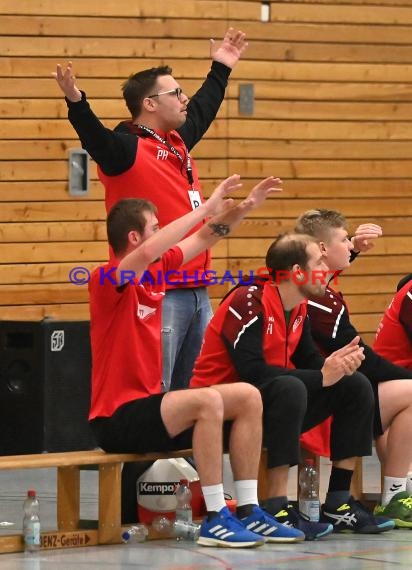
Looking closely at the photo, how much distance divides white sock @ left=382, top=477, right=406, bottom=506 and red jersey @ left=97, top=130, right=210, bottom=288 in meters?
1.21

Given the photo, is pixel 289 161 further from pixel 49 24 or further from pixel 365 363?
pixel 365 363

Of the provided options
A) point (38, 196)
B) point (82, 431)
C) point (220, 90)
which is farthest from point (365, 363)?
point (38, 196)

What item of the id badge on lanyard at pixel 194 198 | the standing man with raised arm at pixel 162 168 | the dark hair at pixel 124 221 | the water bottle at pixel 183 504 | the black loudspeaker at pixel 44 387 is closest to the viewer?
the dark hair at pixel 124 221

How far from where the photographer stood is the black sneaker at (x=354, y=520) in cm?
558

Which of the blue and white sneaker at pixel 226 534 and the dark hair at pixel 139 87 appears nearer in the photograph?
the blue and white sneaker at pixel 226 534

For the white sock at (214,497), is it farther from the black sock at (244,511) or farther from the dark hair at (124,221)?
the dark hair at (124,221)

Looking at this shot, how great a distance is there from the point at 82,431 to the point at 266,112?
2.94 meters

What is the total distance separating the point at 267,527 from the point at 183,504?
15.4 inches

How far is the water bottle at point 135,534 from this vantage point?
17.6ft

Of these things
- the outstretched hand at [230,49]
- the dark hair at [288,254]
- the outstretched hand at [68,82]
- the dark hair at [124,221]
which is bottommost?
the dark hair at [288,254]

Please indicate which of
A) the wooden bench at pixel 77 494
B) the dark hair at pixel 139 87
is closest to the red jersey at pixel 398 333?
the wooden bench at pixel 77 494

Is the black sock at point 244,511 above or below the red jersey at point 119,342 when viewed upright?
below

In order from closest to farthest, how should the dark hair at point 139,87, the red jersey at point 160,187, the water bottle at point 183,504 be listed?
the water bottle at point 183,504, the red jersey at point 160,187, the dark hair at point 139,87

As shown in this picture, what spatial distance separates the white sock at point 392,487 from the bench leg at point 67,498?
139 cm
